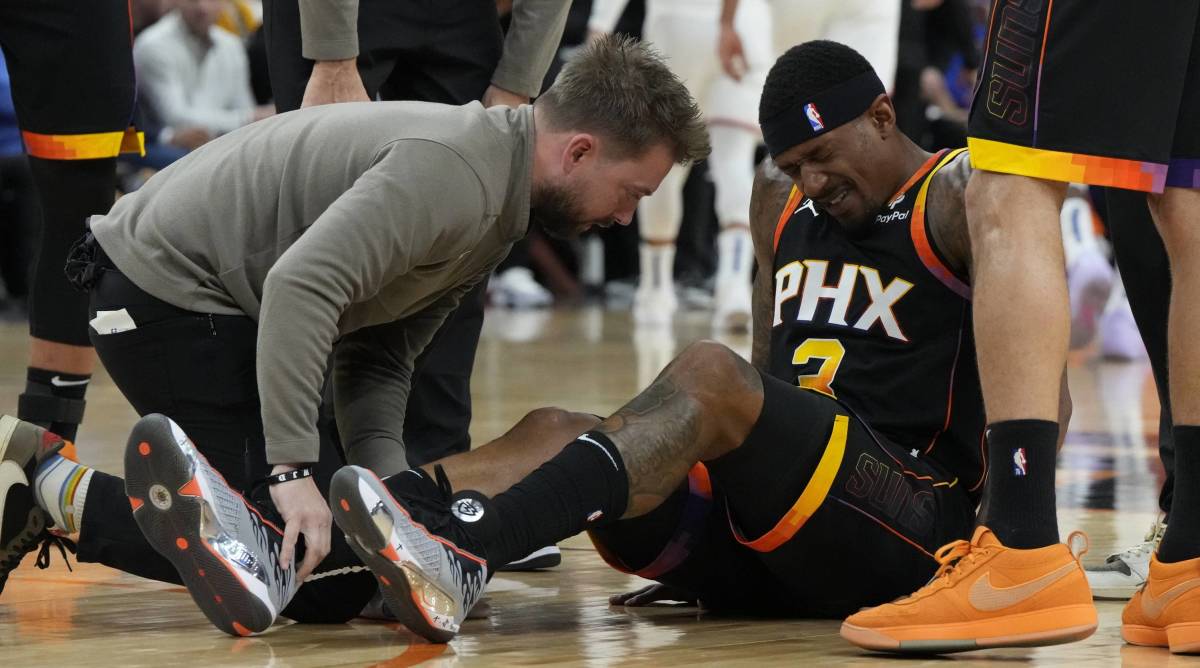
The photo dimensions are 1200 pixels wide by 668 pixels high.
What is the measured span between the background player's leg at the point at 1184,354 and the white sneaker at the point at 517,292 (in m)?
8.99

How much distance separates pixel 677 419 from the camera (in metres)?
2.53

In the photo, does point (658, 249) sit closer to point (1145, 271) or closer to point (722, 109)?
point (722, 109)

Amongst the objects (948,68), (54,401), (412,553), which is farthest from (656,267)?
(412,553)

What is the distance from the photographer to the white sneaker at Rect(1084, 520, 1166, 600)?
2975mm

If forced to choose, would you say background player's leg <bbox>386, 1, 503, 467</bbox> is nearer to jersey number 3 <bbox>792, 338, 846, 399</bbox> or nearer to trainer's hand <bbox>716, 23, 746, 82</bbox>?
jersey number 3 <bbox>792, 338, 846, 399</bbox>

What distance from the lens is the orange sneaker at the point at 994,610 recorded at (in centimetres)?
238

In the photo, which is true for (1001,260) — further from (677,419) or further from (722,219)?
(722,219)

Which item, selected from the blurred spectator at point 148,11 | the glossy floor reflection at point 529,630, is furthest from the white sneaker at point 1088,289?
the blurred spectator at point 148,11

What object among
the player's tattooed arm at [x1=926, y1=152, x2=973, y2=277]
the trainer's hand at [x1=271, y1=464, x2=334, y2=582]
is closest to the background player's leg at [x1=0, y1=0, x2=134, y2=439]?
the trainer's hand at [x1=271, y1=464, x2=334, y2=582]

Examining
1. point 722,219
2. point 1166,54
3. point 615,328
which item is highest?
point 1166,54

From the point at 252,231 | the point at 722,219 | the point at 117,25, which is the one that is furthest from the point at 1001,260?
the point at 722,219

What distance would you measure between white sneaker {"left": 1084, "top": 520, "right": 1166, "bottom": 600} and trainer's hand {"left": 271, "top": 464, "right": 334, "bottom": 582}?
132cm

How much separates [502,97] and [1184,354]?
1518 millimetres

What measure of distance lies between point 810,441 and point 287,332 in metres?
0.79
